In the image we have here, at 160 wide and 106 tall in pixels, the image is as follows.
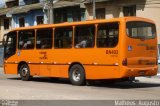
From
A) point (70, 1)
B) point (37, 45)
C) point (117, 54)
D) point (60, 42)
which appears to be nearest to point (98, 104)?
point (117, 54)

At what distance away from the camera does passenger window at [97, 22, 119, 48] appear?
19.9m

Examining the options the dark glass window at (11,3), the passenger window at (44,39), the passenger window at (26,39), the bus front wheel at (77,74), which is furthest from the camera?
the dark glass window at (11,3)

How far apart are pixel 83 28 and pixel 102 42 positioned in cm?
140

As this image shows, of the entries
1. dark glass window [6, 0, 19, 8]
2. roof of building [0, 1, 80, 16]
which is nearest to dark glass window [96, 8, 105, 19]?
roof of building [0, 1, 80, 16]

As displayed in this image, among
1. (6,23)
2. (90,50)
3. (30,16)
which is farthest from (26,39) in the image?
(6,23)

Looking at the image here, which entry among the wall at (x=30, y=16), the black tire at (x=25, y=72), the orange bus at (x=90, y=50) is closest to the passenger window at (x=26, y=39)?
the orange bus at (x=90, y=50)

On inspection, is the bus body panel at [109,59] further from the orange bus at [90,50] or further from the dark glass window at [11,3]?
the dark glass window at [11,3]

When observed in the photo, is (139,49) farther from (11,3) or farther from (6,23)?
(11,3)

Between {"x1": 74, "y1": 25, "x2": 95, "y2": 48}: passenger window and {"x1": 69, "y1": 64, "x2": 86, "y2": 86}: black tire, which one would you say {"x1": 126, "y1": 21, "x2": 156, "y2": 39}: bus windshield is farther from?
{"x1": 69, "y1": 64, "x2": 86, "y2": 86}: black tire

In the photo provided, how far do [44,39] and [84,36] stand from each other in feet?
9.61

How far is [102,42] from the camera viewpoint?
2048 centimetres

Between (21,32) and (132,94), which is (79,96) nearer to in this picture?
(132,94)

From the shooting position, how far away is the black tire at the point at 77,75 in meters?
21.4

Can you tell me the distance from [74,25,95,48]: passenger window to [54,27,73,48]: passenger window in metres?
0.45
